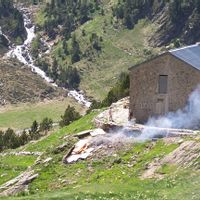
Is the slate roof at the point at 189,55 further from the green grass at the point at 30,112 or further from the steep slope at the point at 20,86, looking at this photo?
the steep slope at the point at 20,86

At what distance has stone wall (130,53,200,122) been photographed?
5300 centimetres

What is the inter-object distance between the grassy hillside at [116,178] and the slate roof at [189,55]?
30.2 ft

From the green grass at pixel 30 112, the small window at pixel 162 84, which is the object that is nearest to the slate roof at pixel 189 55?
the small window at pixel 162 84

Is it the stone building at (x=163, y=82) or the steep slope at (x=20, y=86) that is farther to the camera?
the steep slope at (x=20, y=86)

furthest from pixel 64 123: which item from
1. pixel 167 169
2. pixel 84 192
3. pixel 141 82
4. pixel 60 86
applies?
pixel 60 86

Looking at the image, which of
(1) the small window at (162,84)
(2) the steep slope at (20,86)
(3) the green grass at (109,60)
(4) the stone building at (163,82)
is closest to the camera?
(4) the stone building at (163,82)

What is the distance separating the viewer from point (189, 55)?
54.5m

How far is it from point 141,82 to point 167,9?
14638cm

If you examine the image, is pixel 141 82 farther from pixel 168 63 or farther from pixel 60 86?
pixel 60 86

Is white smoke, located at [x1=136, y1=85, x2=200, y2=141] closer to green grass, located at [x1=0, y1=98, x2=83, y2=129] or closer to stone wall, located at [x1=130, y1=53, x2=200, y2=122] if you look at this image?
stone wall, located at [x1=130, y1=53, x2=200, y2=122]

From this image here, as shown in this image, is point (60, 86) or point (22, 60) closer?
point (60, 86)

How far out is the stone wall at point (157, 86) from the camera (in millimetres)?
53000

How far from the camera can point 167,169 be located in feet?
133

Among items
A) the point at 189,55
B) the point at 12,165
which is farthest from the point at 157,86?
the point at 12,165
